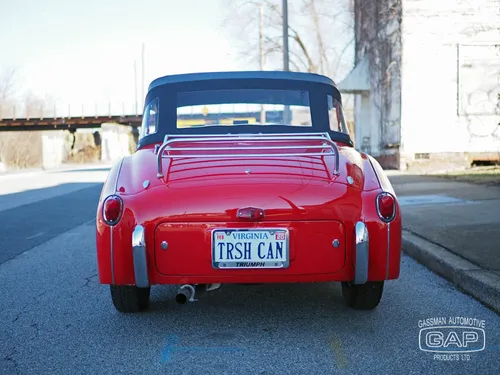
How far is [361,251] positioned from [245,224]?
0.68m

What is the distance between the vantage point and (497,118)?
15789 mm

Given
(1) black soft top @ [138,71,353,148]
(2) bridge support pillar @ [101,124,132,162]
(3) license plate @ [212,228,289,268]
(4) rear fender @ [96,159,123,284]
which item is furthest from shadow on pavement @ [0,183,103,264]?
(2) bridge support pillar @ [101,124,132,162]

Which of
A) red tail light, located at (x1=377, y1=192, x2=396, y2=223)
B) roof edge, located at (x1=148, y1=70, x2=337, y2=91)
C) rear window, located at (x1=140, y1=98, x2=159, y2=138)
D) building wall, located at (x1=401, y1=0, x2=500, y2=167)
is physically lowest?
red tail light, located at (x1=377, y1=192, x2=396, y2=223)

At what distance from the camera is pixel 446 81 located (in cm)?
1583

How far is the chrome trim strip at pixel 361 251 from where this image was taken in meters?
3.28

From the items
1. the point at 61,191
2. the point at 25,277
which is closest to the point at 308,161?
the point at 25,277

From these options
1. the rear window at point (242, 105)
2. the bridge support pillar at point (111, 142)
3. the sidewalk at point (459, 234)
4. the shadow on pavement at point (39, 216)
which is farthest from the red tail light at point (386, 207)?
the bridge support pillar at point (111, 142)

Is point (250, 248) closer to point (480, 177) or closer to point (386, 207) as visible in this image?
point (386, 207)

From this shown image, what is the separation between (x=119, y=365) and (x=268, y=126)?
7.48 feet

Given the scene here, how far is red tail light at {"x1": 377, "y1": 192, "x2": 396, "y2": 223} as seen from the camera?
340 cm

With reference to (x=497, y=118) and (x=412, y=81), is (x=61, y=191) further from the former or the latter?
(x=497, y=118)

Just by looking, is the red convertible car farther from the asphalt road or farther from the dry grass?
the dry grass

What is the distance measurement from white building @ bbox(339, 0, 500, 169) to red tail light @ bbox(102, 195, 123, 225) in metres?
13.6

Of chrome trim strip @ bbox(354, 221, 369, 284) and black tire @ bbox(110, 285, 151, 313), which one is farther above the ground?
chrome trim strip @ bbox(354, 221, 369, 284)
